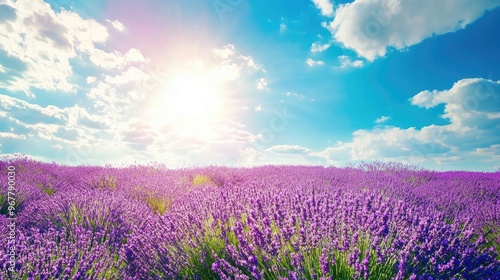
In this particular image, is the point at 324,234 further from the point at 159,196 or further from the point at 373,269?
the point at 159,196

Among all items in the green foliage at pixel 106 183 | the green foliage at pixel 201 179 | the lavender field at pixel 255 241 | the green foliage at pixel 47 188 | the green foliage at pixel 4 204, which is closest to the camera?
the lavender field at pixel 255 241

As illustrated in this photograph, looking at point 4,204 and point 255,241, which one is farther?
point 4,204

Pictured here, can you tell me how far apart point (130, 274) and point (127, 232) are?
→ 2.73 ft

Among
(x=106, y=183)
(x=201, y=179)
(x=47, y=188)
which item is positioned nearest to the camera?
(x=47, y=188)

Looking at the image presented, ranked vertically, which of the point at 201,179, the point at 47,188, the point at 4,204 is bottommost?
the point at 4,204

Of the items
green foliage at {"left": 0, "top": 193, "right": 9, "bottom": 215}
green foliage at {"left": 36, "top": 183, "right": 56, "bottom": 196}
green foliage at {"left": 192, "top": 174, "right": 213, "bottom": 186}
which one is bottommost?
green foliage at {"left": 0, "top": 193, "right": 9, "bottom": 215}

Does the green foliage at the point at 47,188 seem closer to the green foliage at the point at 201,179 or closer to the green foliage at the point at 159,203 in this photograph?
the green foliage at the point at 159,203

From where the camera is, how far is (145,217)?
3.36 m

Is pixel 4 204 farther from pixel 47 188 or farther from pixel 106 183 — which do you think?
pixel 106 183

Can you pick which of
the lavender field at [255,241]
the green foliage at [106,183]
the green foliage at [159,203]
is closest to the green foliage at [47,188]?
the green foliage at [106,183]

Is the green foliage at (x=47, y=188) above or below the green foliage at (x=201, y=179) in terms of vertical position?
below

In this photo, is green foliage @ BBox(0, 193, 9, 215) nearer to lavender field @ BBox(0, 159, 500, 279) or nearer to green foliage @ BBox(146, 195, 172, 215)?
lavender field @ BBox(0, 159, 500, 279)

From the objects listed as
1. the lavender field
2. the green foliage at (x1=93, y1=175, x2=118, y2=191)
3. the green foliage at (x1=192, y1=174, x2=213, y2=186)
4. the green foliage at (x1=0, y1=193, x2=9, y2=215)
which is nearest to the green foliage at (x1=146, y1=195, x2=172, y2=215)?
the lavender field

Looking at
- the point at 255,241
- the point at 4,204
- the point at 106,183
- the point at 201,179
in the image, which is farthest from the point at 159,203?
the point at 255,241
